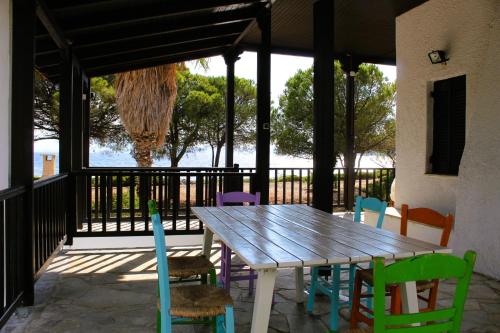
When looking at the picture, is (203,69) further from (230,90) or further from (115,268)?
(115,268)

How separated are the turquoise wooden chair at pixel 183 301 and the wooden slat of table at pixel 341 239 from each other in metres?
0.68

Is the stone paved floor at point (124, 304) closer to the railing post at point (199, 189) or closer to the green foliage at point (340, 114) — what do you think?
the railing post at point (199, 189)

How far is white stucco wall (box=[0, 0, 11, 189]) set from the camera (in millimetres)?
3265

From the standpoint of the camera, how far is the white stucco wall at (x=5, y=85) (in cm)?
327

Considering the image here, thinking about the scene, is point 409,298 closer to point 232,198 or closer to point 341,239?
point 341,239

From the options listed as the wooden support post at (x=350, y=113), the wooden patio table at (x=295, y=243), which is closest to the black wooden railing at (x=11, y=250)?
the wooden patio table at (x=295, y=243)

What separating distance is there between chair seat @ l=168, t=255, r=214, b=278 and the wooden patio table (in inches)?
11.1

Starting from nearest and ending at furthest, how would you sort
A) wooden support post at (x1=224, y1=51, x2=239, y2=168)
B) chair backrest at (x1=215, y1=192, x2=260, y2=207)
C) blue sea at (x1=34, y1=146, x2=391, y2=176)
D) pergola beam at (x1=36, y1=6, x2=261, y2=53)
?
chair backrest at (x1=215, y1=192, x2=260, y2=207)
pergola beam at (x1=36, y1=6, x2=261, y2=53)
wooden support post at (x1=224, y1=51, x2=239, y2=168)
blue sea at (x1=34, y1=146, x2=391, y2=176)

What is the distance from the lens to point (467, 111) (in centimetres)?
466

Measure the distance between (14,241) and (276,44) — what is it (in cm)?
529

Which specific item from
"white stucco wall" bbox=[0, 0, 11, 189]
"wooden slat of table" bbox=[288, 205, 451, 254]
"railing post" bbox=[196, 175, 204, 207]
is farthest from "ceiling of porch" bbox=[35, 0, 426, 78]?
"wooden slat of table" bbox=[288, 205, 451, 254]

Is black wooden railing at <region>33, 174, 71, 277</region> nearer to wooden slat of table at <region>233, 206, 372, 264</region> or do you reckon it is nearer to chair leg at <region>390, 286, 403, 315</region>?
wooden slat of table at <region>233, 206, 372, 264</region>

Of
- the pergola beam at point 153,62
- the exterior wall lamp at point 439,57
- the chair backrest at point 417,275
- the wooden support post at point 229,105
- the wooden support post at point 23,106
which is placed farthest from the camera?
the wooden support post at point 229,105

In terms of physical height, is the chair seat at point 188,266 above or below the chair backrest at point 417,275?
below
